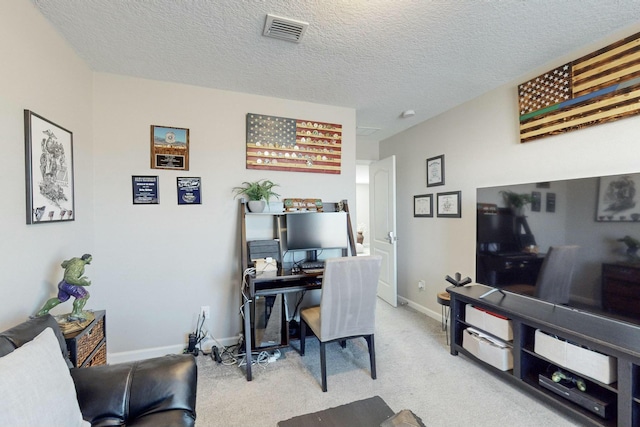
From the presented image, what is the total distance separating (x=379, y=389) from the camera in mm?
2014

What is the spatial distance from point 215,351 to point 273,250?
1.01 meters

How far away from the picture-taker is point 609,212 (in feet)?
5.31

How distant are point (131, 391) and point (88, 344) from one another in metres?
0.66

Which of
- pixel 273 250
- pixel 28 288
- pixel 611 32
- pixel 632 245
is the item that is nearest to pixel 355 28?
pixel 611 32

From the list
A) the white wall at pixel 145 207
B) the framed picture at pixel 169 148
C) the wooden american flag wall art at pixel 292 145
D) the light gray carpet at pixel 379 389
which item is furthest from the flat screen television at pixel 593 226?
the framed picture at pixel 169 148

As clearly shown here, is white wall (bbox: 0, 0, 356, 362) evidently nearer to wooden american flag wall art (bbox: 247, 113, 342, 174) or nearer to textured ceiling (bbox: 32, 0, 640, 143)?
wooden american flag wall art (bbox: 247, 113, 342, 174)

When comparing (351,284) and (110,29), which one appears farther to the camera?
(351,284)

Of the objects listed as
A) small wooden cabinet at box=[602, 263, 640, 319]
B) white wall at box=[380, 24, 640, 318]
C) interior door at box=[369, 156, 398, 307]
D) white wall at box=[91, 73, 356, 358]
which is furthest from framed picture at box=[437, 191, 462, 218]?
white wall at box=[91, 73, 356, 358]

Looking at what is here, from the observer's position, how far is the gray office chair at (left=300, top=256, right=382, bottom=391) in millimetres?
1966

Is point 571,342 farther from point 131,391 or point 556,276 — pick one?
point 131,391

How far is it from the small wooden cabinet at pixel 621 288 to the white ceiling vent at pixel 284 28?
7.67ft

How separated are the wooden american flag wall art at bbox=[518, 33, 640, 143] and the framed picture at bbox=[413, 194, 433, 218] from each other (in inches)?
47.9

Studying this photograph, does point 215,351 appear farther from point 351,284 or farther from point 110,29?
point 110,29

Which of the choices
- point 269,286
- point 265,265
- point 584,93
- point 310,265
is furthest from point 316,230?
point 584,93
